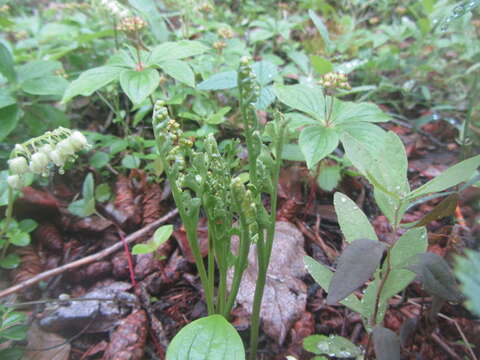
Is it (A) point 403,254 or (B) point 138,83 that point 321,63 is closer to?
(B) point 138,83

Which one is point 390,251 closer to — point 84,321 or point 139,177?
point 84,321

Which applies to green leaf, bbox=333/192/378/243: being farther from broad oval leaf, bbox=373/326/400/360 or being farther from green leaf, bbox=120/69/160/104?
green leaf, bbox=120/69/160/104

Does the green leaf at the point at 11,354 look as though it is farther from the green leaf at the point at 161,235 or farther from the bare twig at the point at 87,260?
the green leaf at the point at 161,235

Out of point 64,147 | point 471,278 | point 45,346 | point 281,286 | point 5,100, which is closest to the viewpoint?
point 471,278

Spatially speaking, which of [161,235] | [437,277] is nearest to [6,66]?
[161,235]

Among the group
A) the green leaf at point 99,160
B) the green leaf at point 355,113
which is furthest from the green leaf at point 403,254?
the green leaf at point 99,160

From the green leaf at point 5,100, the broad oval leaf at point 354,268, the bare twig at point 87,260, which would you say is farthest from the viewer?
the green leaf at point 5,100
